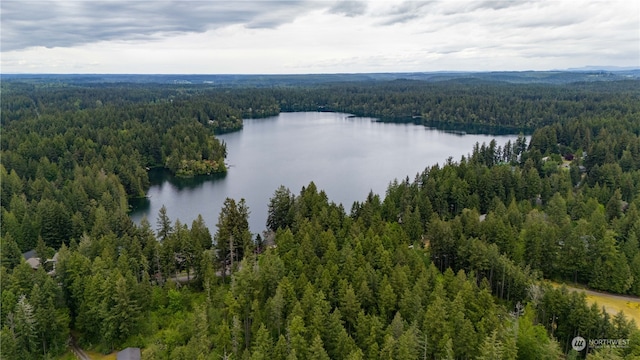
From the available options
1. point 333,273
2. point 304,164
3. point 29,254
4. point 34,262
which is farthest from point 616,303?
point 304,164

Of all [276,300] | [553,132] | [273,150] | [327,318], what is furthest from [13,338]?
[553,132]

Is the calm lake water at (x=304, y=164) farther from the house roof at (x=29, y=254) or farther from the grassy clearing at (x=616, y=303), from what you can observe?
the grassy clearing at (x=616, y=303)

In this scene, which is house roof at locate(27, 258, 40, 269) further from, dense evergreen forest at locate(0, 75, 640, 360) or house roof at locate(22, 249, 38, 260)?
house roof at locate(22, 249, 38, 260)

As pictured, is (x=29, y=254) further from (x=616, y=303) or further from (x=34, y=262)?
(x=616, y=303)

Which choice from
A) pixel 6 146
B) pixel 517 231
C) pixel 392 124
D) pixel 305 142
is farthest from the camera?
pixel 392 124

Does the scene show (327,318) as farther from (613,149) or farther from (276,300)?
(613,149)

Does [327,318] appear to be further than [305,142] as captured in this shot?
No

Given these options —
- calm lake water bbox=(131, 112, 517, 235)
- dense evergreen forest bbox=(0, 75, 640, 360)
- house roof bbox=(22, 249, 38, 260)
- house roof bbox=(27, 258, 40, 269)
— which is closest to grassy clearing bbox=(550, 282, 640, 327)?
dense evergreen forest bbox=(0, 75, 640, 360)
